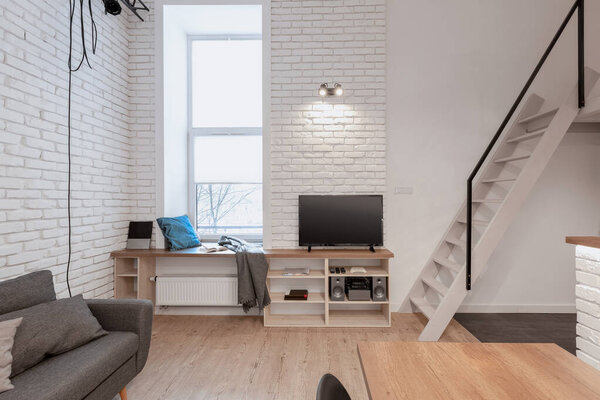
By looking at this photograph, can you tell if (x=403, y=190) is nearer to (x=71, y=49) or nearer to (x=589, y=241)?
(x=589, y=241)

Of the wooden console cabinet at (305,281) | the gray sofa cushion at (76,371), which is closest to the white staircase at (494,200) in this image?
the wooden console cabinet at (305,281)

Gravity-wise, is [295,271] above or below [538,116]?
below

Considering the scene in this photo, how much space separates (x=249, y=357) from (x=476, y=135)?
10.9 ft

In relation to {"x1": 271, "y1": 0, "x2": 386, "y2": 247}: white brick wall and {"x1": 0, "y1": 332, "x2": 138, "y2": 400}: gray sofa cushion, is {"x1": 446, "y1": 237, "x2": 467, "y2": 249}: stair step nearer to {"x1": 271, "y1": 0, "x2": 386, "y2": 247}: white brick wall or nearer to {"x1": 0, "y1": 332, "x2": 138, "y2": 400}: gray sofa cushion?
{"x1": 271, "y1": 0, "x2": 386, "y2": 247}: white brick wall

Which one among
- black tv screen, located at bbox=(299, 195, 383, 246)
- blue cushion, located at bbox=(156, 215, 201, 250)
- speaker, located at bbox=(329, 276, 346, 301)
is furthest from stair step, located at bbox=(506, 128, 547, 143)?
blue cushion, located at bbox=(156, 215, 201, 250)

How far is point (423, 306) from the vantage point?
131 inches

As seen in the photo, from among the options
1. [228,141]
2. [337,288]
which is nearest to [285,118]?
[228,141]

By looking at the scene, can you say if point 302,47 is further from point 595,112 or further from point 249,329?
point 249,329

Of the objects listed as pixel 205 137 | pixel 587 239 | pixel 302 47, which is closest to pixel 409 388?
pixel 587 239

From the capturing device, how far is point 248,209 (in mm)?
4203

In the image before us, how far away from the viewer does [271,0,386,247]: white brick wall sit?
144 inches

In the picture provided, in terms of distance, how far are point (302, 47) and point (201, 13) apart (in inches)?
50.2

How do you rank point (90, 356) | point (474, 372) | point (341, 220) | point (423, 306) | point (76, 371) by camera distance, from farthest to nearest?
point (341, 220)
point (423, 306)
point (90, 356)
point (76, 371)
point (474, 372)

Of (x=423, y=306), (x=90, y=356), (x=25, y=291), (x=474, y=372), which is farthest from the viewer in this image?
(x=423, y=306)
